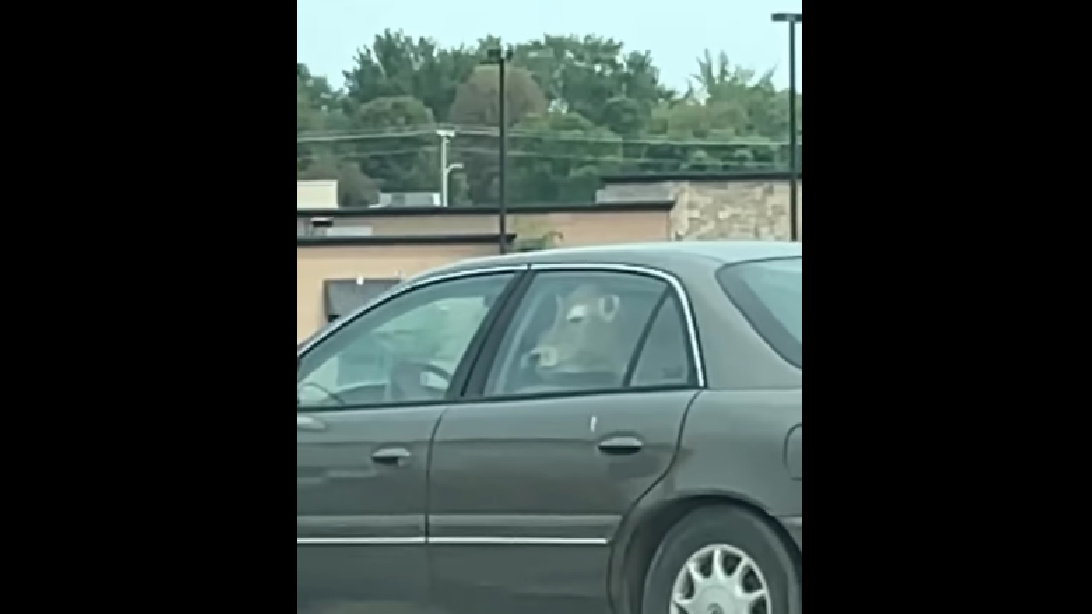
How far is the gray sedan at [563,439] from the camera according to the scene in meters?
2.52

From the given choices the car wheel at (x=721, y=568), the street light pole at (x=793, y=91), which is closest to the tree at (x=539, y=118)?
the car wheel at (x=721, y=568)

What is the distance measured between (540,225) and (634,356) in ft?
2.81

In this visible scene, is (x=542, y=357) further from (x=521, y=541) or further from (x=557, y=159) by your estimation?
(x=557, y=159)

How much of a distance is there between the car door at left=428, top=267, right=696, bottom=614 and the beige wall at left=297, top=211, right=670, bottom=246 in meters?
0.28

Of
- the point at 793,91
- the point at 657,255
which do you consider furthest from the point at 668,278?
the point at 793,91

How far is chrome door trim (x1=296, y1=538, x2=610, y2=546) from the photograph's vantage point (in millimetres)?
2584

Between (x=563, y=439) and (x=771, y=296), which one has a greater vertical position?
(x=771, y=296)

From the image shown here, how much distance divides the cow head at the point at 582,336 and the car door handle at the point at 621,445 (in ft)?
0.45

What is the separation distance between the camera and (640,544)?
8.40ft

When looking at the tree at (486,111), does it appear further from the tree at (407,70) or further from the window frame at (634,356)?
the window frame at (634,356)

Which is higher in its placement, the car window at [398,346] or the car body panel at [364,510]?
the car window at [398,346]

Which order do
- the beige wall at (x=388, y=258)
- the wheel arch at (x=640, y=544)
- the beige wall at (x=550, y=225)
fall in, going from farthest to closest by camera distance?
the beige wall at (x=550, y=225) < the beige wall at (x=388, y=258) < the wheel arch at (x=640, y=544)

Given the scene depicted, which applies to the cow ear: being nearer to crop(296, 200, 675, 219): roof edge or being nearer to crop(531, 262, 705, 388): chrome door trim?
crop(531, 262, 705, 388): chrome door trim
